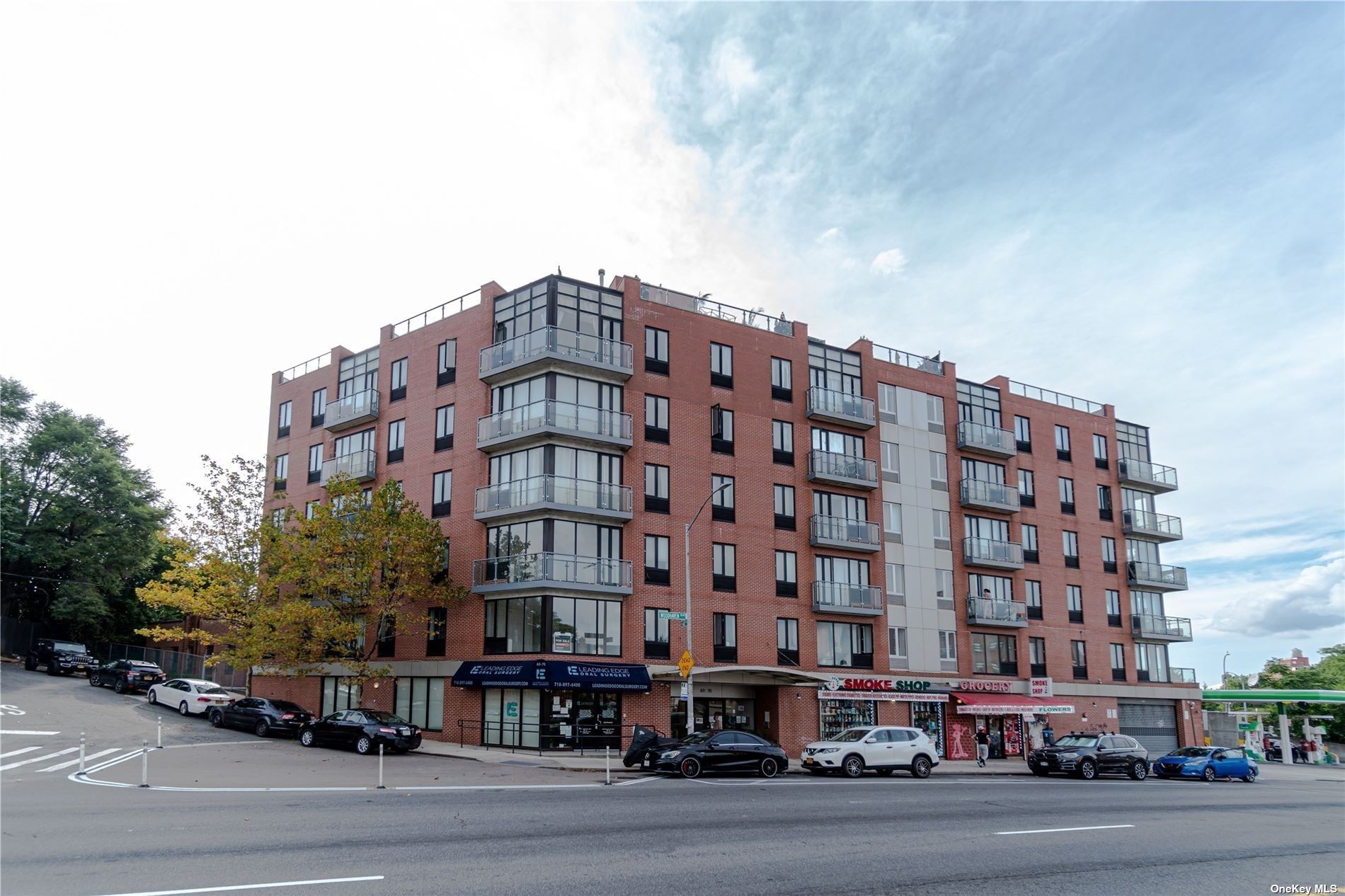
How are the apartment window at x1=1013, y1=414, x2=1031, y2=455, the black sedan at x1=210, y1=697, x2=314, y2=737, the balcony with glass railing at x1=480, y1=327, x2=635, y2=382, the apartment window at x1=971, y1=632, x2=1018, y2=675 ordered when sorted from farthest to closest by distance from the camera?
the apartment window at x1=1013, y1=414, x2=1031, y2=455, the apartment window at x1=971, y1=632, x2=1018, y2=675, the balcony with glass railing at x1=480, y1=327, x2=635, y2=382, the black sedan at x1=210, y1=697, x2=314, y2=737

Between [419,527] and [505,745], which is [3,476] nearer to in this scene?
[419,527]

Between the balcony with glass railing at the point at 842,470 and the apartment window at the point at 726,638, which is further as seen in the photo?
the balcony with glass railing at the point at 842,470

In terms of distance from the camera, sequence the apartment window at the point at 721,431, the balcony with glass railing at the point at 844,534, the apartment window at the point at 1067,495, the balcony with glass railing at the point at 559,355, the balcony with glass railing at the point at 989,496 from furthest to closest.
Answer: the apartment window at the point at 1067,495 → the balcony with glass railing at the point at 989,496 → the balcony with glass railing at the point at 844,534 → the apartment window at the point at 721,431 → the balcony with glass railing at the point at 559,355

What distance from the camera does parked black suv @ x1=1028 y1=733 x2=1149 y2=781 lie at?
115 ft

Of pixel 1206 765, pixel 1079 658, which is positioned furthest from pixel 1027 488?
pixel 1206 765

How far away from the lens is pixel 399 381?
149ft

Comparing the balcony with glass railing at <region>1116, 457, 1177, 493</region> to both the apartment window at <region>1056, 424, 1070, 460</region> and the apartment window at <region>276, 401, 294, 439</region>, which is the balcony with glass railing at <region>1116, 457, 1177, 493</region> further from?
the apartment window at <region>276, 401, 294, 439</region>

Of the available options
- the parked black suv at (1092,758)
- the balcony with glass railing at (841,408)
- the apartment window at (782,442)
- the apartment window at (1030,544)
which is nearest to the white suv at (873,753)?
the parked black suv at (1092,758)

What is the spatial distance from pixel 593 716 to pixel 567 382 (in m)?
13.4

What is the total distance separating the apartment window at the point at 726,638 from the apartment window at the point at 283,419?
25.8 metres

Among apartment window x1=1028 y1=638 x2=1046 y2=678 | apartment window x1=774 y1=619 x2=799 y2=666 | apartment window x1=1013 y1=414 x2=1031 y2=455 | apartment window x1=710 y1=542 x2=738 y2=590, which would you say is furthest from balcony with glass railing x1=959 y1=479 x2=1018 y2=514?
apartment window x1=710 y1=542 x2=738 y2=590

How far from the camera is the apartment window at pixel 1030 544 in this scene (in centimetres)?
5316

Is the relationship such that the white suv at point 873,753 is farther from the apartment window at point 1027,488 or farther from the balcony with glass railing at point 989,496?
the apartment window at point 1027,488

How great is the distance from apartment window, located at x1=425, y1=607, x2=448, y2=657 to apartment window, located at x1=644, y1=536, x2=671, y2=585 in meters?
8.67
